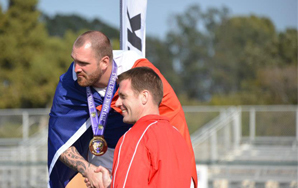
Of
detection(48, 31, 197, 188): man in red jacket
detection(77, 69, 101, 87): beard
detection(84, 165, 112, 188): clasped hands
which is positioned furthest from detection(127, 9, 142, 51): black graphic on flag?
detection(84, 165, 112, 188): clasped hands

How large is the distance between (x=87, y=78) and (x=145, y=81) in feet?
2.64

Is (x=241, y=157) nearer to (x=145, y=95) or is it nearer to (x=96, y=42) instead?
(x=96, y=42)

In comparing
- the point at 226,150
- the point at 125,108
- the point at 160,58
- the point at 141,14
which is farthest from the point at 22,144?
the point at 160,58

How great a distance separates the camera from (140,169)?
2.68 m

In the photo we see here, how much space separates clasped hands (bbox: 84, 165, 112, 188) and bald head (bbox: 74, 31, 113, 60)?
2.64ft

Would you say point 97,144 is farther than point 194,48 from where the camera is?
No

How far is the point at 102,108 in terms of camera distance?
3713 mm

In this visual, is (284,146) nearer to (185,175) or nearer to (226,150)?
(226,150)

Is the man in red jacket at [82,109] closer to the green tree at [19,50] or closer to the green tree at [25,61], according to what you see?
the green tree at [25,61]

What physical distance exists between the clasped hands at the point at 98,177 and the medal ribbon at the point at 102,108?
0.29m

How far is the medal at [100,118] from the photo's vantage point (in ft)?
12.2

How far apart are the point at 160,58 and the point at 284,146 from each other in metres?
37.6

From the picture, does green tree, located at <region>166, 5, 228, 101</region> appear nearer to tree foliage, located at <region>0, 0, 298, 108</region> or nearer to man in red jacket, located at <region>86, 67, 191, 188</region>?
tree foliage, located at <region>0, 0, 298, 108</region>

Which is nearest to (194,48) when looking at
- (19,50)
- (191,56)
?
(191,56)
